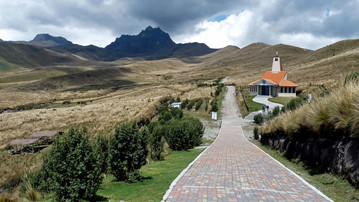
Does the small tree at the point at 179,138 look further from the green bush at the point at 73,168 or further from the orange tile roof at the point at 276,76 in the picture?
the orange tile roof at the point at 276,76

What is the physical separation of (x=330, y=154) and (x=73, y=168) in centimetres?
758

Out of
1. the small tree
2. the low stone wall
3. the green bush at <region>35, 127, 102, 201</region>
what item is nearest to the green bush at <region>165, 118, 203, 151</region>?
the small tree

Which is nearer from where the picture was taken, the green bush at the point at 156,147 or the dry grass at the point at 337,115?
the dry grass at the point at 337,115

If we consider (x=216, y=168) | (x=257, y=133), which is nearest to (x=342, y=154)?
(x=216, y=168)

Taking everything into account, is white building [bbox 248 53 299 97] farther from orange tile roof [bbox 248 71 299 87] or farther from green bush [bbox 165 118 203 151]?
green bush [bbox 165 118 203 151]

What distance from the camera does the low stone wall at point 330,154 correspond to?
18.6ft

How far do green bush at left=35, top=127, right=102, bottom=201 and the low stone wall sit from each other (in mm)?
6770

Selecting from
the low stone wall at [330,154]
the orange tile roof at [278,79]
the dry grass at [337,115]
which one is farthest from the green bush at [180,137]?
the orange tile roof at [278,79]

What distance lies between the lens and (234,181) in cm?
647

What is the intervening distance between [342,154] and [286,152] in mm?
5006

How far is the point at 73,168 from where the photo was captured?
5555mm

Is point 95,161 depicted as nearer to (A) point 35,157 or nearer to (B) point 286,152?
(B) point 286,152

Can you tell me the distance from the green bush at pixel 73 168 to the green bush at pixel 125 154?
65.2 inches

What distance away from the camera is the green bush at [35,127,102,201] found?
17.9 feet
